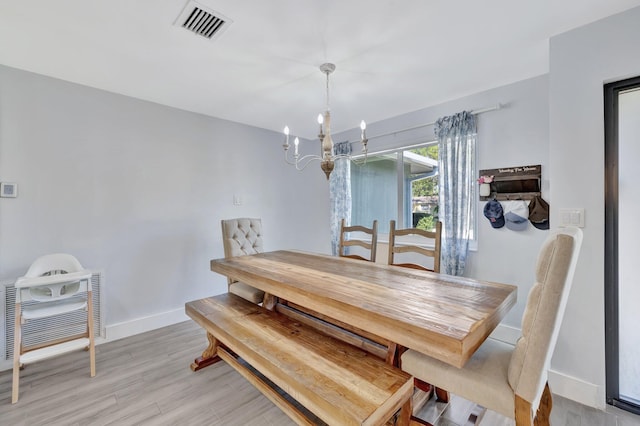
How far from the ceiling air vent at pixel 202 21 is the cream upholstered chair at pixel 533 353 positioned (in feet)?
6.73

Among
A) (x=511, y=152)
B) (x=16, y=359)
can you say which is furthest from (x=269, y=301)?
(x=511, y=152)

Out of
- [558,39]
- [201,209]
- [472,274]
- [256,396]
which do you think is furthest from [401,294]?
[201,209]

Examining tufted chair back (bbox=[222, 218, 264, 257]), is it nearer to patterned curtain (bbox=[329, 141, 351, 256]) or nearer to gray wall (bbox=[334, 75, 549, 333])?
patterned curtain (bbox=[329, 141, 351, 256])

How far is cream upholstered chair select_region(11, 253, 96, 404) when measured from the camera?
6.03 feet

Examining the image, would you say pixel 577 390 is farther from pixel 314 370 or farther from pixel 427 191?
pixel 427 191

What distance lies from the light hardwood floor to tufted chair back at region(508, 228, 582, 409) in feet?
2.59

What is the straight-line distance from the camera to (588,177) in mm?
1729

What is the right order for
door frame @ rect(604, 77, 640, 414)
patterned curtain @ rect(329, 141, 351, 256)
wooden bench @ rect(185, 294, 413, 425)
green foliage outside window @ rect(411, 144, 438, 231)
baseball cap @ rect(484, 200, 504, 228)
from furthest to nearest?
patterned curtain @ rect(329, 141, 351, 256) → green foliage outside window @ rect(411, 144, 438, 231) → baseball cap @ rect(484, 200, 504, 228) → door frame @ rect(604, 77, 640, 414) → wooden bench @ rect(185, 294, 413, 425)

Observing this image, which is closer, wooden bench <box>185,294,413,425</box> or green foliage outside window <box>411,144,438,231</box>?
wooden bench <box>185,294,413,425</box>

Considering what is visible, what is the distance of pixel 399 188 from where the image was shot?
137 inches

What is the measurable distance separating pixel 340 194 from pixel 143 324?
2823 mm

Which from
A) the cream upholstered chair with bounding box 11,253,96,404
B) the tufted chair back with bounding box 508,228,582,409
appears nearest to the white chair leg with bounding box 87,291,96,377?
the cream upholstered chair with bounding box 11,253,96,404

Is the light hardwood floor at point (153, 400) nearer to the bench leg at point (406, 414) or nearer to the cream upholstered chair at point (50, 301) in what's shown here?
the cream upholstered chair at point (50, 301)

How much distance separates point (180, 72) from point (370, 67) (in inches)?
62.1
